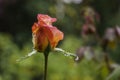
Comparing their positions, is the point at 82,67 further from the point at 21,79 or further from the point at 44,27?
the point at 44,27

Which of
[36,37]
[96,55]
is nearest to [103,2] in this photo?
[96,55]

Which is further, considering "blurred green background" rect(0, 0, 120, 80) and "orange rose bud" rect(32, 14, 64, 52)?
"blurred green background" rect(0, 0, 120, 80)

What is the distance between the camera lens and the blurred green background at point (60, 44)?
3005 millimetres

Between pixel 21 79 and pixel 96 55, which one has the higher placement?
pixel 96 55

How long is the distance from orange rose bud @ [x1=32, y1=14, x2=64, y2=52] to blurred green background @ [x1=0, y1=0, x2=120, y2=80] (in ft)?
1.57

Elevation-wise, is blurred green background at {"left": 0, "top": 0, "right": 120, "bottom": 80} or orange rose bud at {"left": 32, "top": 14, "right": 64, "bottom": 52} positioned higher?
orange rose bud at {"left": 32, "top": 14, "right": 64, "bottom": 52}

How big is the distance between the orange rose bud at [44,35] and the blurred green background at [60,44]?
0.48 metres

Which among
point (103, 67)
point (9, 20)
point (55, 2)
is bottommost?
point (9, 20)

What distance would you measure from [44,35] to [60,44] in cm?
432

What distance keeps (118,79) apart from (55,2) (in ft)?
9.30

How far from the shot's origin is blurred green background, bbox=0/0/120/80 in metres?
3.00

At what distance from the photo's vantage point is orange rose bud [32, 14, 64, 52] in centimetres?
133

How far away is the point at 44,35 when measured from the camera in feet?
4.41

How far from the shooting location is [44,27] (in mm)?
1330
